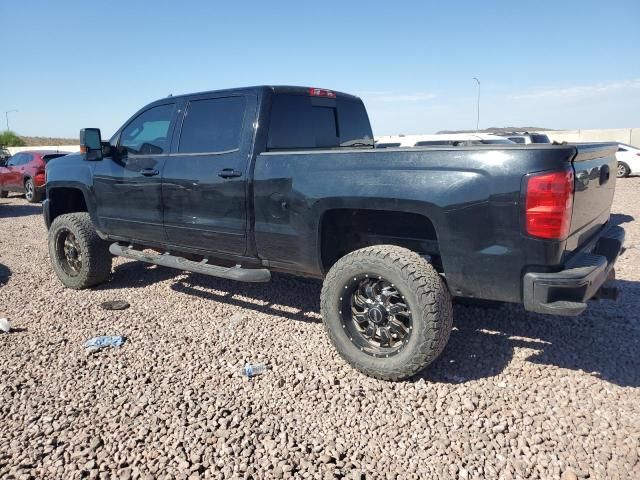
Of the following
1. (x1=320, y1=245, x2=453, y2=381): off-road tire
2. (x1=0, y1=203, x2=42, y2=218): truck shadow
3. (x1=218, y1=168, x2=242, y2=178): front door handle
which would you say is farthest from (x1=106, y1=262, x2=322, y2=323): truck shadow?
(x1=0, y1=203, x2=42, y2=218): truck shadow

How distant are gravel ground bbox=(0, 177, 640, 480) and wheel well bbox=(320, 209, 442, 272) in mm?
773

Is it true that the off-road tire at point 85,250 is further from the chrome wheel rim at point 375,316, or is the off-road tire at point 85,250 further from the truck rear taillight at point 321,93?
the chrome wheel rim at point 375,316

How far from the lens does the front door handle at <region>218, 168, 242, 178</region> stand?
12.7ft

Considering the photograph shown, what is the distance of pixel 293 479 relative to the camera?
7.72ft

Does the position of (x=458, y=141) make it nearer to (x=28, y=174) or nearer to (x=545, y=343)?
(x=545, y=343)

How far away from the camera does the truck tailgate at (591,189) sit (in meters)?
2.90

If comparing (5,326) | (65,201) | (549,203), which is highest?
(549,203)

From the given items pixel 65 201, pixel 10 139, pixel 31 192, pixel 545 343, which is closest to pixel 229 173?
pixel 545 343

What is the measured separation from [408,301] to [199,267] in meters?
2.04

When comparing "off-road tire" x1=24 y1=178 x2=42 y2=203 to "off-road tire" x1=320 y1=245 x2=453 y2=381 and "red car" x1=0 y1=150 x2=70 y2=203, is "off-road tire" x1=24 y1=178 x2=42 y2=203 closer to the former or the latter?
"red car" x1=0 y1=150 x2=70 y2=203

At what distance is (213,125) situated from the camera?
427 centimetres

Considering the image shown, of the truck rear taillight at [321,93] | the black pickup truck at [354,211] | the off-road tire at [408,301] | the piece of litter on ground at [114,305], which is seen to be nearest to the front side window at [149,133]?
the black pickup truck at [354,211]

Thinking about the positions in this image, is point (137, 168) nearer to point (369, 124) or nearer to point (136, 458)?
point (369, 124)

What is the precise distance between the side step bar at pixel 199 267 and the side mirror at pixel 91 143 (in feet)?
3.07
